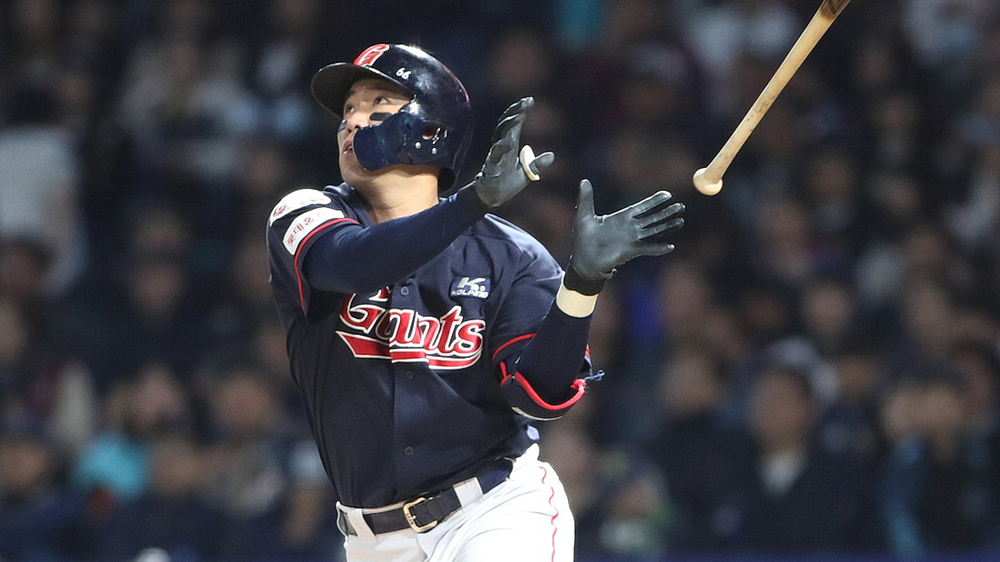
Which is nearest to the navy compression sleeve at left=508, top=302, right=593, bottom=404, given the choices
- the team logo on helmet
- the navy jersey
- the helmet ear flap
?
the navy jersey

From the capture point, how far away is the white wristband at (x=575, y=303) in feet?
9.45

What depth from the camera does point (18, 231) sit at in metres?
7.11

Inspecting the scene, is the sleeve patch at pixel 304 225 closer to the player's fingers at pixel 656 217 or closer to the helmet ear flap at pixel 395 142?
the helmet ear flap at pixel 395 142

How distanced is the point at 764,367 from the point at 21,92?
4148 mm

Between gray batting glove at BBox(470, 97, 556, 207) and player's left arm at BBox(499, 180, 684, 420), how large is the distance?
0.54 feet

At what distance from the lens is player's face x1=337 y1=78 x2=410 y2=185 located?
3.15 m

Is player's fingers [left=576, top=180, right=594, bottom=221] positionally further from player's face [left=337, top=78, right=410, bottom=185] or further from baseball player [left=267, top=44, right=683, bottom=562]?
player's face [left=337, top=78, right=410, bottom=185]

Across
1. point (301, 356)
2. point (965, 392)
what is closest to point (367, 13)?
point (965, 392)

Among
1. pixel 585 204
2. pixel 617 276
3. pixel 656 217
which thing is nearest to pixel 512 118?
pixel 585 204

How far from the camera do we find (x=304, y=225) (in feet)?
9.93

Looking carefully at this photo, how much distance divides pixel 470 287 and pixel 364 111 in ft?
1.56

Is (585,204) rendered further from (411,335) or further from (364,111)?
(364,111)

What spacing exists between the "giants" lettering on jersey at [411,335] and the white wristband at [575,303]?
11.2 inches

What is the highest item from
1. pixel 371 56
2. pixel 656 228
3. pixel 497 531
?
pixel 371 56
